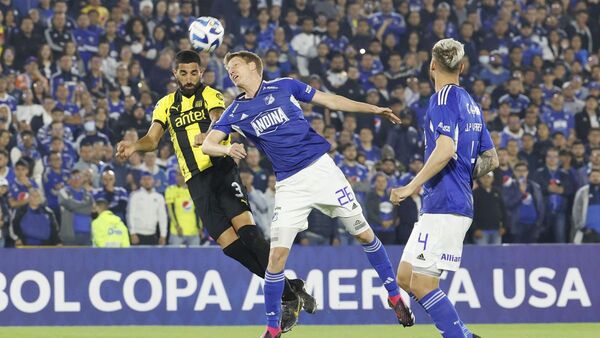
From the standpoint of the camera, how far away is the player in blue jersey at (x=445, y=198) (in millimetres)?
8922

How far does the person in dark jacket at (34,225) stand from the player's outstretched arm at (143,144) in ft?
20.6

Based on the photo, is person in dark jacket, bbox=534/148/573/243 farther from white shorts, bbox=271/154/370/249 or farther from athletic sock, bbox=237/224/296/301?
white shorts, bbox=271/154/370/249

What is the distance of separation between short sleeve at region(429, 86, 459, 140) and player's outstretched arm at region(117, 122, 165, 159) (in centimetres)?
335

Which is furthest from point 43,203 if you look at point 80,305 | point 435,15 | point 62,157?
point 435,15

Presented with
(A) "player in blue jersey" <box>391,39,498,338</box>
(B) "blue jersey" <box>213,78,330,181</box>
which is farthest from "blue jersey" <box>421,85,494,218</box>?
(B) "blue jersey" <box>213,78,330,181</box>

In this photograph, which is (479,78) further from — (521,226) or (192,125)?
(192,125)

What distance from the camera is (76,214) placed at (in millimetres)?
17766

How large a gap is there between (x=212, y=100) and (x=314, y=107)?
9.36 m

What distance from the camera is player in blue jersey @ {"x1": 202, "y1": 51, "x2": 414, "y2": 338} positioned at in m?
10.3

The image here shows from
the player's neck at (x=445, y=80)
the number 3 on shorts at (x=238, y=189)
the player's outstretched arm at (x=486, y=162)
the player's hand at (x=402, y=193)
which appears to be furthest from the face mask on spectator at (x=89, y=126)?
the player's hand at (x=402, y=193)

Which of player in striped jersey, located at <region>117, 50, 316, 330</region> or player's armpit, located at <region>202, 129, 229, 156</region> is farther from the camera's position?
player in striped jersey, located at <region>117, 50, 316, 330</region>

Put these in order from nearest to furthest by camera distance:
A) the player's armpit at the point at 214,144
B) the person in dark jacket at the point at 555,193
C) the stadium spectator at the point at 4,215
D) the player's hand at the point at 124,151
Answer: the player's armpit at the point at 214,144, the player's hand at the point at 124,151, the stadium spectator at the point at 4,215, the person in dark jacket at the point at 555,193

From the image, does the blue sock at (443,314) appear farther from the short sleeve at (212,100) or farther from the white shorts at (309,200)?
the short sleeve at (212,100)

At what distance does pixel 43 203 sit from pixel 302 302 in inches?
303
